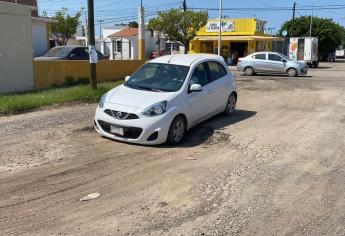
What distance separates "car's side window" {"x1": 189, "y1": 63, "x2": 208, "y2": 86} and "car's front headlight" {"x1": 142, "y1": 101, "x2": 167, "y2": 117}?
125 cm

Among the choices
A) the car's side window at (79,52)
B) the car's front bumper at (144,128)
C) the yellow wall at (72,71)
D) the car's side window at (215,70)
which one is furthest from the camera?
the car's side window at (79,52)

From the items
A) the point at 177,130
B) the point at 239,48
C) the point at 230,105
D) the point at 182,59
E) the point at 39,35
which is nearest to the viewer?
the point at 177,130

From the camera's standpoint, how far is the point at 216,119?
36.8ft

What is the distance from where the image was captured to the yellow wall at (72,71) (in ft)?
53.9

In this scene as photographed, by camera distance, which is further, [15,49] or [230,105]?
[15,49]

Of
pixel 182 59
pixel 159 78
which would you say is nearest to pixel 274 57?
pixel 182 59

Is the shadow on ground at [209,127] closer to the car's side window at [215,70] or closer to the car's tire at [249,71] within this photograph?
the car's side window at [215,70]

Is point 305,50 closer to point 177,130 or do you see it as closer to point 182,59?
point 182,59

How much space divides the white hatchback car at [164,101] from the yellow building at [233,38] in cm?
3849

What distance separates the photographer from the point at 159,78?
31.5 ft

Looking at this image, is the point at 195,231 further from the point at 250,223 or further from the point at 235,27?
the point at 235,27

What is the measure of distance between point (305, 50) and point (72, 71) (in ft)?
97.2

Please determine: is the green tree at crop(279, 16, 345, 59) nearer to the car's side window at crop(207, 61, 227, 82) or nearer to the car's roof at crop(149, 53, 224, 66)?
the car's side window at crop(207, 61, 227, 82)

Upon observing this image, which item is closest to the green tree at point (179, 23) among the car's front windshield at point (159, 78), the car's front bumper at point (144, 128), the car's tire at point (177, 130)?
the car's front windshield at point (159, 78)
